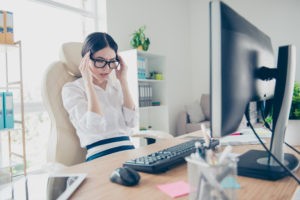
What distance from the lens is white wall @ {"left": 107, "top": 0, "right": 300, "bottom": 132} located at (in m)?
3.55

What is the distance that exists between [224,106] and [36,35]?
2.73 meters

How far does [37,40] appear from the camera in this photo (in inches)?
112

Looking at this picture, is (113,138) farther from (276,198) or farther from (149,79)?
(149,79)

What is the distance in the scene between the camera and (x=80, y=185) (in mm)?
729

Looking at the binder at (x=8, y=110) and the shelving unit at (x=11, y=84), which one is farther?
the shelving unit at (x=11, y=84)

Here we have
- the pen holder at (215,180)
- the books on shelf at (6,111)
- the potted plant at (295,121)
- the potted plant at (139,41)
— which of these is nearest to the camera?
the pen holder at (215,180)

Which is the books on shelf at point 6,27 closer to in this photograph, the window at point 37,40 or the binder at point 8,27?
the binder at point 8,27

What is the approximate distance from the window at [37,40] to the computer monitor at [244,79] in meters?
2.20

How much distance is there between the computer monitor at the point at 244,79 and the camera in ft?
1.84

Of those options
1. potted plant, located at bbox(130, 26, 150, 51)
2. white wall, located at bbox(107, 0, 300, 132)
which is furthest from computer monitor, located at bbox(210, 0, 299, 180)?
white wall, located at bbox(107, 0, 300, 132)

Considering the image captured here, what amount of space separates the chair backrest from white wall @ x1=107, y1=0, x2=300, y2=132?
1.93 metres

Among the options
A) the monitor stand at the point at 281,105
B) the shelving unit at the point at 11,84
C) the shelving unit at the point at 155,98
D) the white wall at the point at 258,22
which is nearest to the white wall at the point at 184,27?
the white wall at the point at 258,22

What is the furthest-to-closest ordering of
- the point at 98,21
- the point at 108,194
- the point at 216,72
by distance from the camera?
the point at 98,21 → the point at 108,194 → the point at 216,72

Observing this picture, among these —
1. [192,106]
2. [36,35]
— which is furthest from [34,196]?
[192,106]
